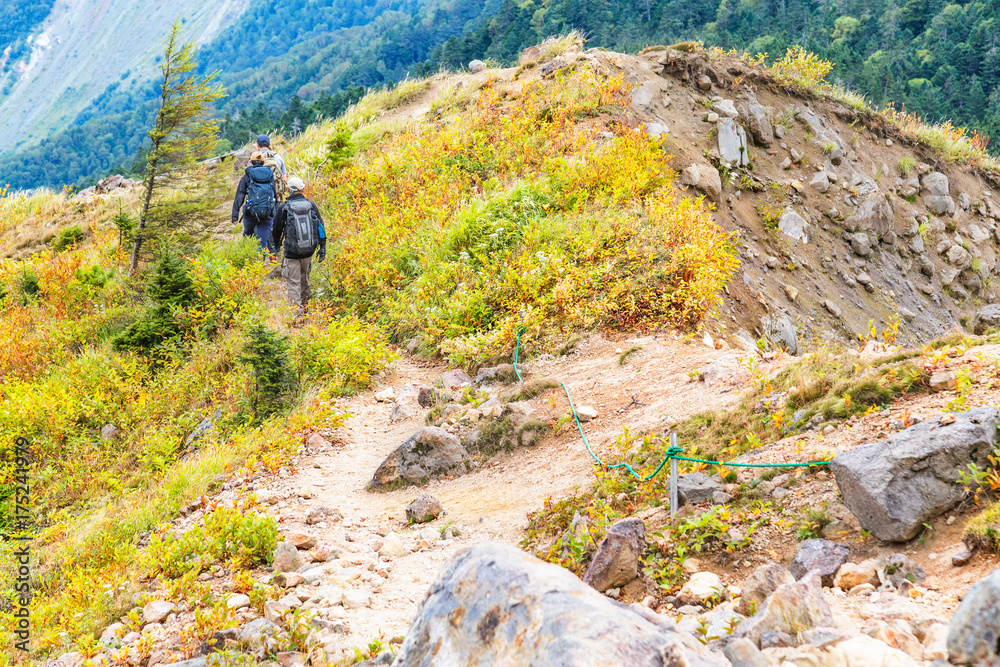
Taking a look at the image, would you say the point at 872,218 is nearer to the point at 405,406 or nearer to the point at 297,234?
the point at 405,406

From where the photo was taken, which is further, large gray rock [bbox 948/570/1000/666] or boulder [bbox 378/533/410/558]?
boulder [bbox 378/533/410/558]

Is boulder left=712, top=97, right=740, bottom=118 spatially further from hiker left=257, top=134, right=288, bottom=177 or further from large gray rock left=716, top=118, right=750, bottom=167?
hiker left=257, top=134, right=288, bottom=177

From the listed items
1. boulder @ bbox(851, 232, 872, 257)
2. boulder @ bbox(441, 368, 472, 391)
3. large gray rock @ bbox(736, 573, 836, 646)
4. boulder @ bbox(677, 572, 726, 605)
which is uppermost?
large gray rock @ bbox(736, 573, 836, 646)

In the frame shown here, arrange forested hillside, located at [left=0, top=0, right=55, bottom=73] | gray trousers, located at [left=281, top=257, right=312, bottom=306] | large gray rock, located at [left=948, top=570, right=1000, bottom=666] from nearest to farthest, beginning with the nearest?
large gray rock, located at [left=948, top=570, right=1000, bottom=666]
gray trousers, located at [left=281, top=257, right=312, bottom=306]
forested hillside, located at [left=0, top=0, right=55, bottom=73]

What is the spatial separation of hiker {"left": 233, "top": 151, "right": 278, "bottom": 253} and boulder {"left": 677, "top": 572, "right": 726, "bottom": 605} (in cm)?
938

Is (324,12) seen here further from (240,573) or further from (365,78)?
(240,573)

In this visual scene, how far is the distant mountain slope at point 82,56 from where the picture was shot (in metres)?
155

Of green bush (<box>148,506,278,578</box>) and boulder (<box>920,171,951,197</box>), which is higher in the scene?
green bush (<box>148,506,278,578</box>)

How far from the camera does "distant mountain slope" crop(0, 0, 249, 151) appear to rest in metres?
155

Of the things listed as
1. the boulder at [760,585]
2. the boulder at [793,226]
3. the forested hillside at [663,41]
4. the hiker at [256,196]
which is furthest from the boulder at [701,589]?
the forested hillside at [663,41]

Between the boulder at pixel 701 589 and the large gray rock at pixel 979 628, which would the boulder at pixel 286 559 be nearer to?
the boulder at pixel 701 589

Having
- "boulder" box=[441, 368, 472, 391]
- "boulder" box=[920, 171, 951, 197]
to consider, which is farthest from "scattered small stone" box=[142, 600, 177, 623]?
"boulder" box=[920, 171, 951, 197]

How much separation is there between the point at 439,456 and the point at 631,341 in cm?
266

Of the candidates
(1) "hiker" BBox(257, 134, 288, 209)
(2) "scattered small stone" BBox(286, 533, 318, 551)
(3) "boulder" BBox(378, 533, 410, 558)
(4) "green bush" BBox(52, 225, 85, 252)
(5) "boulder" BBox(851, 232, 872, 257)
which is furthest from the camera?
(4) "green bush" BBox(52, 225, 85, 252)
